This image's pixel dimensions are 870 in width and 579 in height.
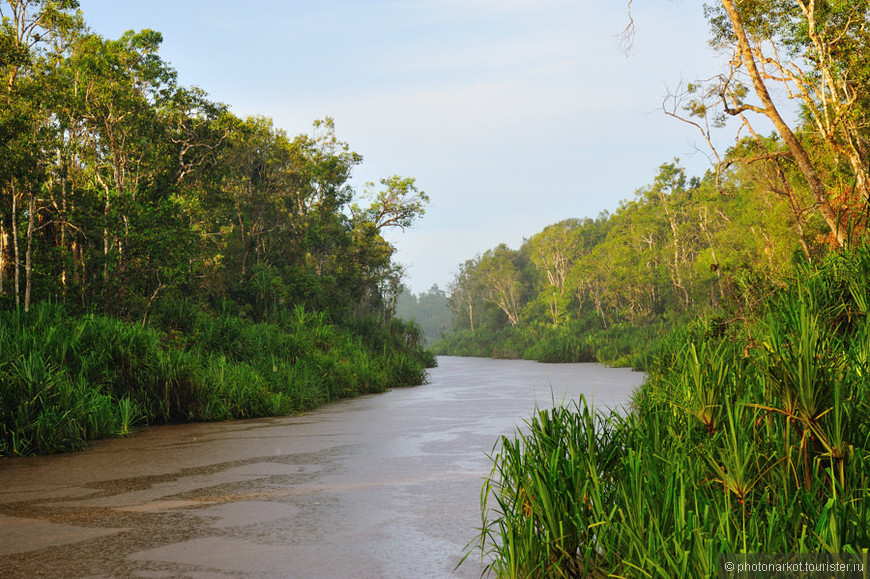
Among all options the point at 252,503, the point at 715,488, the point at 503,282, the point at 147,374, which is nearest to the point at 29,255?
the point at 147,374

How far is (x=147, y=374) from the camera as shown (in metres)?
10.5

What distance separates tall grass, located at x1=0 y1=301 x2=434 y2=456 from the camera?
810 centimetres

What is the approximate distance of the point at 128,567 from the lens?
13.0 ft

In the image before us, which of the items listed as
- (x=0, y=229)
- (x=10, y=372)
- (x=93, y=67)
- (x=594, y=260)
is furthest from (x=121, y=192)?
(x=594, y=260)

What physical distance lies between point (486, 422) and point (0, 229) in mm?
8942

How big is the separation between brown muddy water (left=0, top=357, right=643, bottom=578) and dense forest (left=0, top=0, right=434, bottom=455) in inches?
37.4

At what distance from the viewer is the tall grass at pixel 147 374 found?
319 inches

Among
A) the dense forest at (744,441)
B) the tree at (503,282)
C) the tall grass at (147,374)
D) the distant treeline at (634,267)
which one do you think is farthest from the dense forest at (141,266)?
the tree at (503,282)

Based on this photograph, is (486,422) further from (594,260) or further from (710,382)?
(594,260)

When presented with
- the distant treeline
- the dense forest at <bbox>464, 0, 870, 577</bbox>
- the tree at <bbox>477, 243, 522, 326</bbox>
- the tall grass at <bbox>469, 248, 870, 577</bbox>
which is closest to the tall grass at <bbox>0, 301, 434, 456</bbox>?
the dense forest at <bbox>464, 0, 870, 577</bbox>

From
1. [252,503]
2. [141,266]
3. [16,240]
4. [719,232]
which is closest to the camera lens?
[252,503]

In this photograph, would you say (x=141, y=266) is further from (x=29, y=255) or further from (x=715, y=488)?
(x=715, y=488)

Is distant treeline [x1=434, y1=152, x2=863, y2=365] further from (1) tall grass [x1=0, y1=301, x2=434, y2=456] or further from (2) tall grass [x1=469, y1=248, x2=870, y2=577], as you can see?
(2) tall grass [x1=469, y1=248, x2=870, y2=577]

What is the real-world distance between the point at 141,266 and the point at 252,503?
10000 millimetres
